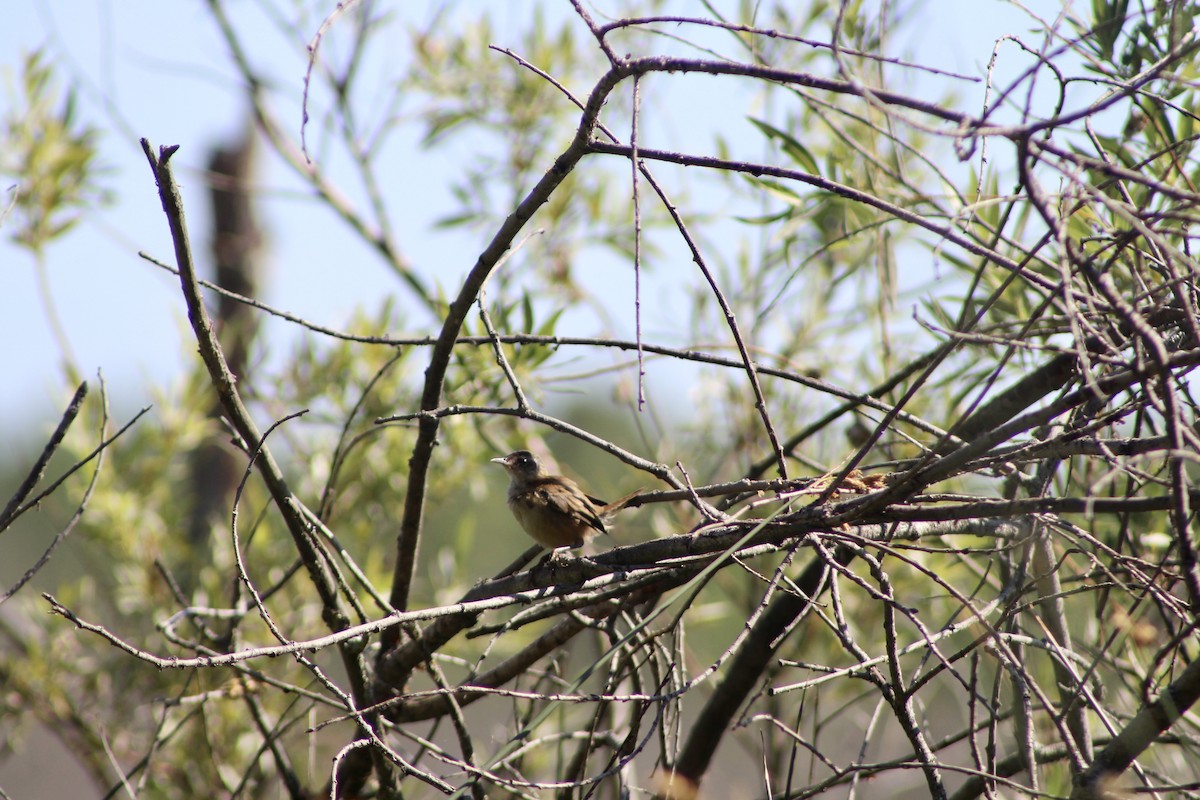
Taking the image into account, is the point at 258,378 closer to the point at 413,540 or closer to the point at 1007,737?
the point at 413,540

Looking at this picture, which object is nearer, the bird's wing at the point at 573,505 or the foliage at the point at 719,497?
the foliage at the point at 719,497

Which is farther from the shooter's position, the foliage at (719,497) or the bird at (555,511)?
the bird at (555,511)

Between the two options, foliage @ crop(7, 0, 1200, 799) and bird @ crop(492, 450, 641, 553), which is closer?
foliage @ crop(7, 0, 1200, 799)

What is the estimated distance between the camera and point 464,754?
2.77 m

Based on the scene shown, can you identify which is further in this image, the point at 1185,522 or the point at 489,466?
the point at 489,466

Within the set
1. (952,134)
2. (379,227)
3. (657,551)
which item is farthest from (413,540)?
(379,227)

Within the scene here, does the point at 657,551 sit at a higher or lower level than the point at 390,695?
higher

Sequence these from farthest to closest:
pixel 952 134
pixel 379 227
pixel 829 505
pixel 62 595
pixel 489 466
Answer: pixel 379 227 < pixel 489 466 < pixel 62 595 < pixel 829 505 < pixel 952 134

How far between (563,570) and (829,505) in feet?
2.18

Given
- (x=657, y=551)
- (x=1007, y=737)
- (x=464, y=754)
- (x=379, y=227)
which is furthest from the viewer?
(x=379, y=227)

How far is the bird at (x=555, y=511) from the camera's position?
4.14 m

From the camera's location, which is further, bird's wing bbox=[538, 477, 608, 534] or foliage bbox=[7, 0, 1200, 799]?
bird's wing bbox=[538, 477, 608, 534]

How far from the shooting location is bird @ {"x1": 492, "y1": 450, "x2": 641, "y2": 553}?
4.14 metres

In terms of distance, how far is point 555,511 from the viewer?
4199 mm
